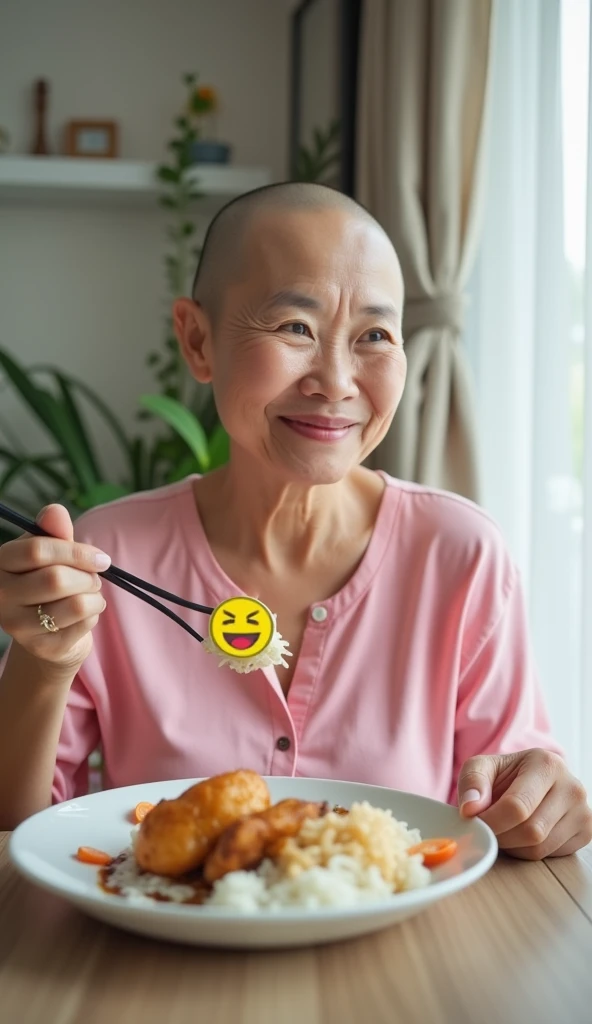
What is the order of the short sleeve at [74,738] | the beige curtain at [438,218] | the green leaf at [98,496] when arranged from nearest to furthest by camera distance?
1. the short sleeve at [74,738]
2. the beige curtain at [438,218]
3. the green leaf at [98,496]

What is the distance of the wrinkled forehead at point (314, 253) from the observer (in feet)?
4.80

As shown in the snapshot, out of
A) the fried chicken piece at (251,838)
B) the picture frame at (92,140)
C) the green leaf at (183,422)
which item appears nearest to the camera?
the fried chicken piece at (251,838)

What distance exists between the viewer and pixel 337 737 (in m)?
1.50

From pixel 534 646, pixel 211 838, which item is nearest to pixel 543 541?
pixel 534 646

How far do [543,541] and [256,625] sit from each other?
1.14 meters

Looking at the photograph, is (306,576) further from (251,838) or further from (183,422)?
(183,422)

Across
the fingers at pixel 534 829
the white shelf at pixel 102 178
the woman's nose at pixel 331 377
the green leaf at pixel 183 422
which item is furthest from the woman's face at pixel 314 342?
the white shelf at pixel 102 178

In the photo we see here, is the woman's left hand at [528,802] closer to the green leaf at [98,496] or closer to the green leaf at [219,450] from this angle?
the green leaf at [219,450]

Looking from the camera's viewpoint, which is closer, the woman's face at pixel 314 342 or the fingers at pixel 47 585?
the fingers at pixel 47 585

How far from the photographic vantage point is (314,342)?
4.83 ft

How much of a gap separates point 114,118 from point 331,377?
9.43 feet

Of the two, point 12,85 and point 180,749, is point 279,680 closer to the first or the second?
point 180,749

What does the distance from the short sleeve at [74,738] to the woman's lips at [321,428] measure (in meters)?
0.49

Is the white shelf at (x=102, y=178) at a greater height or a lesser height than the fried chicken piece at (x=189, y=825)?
greater
